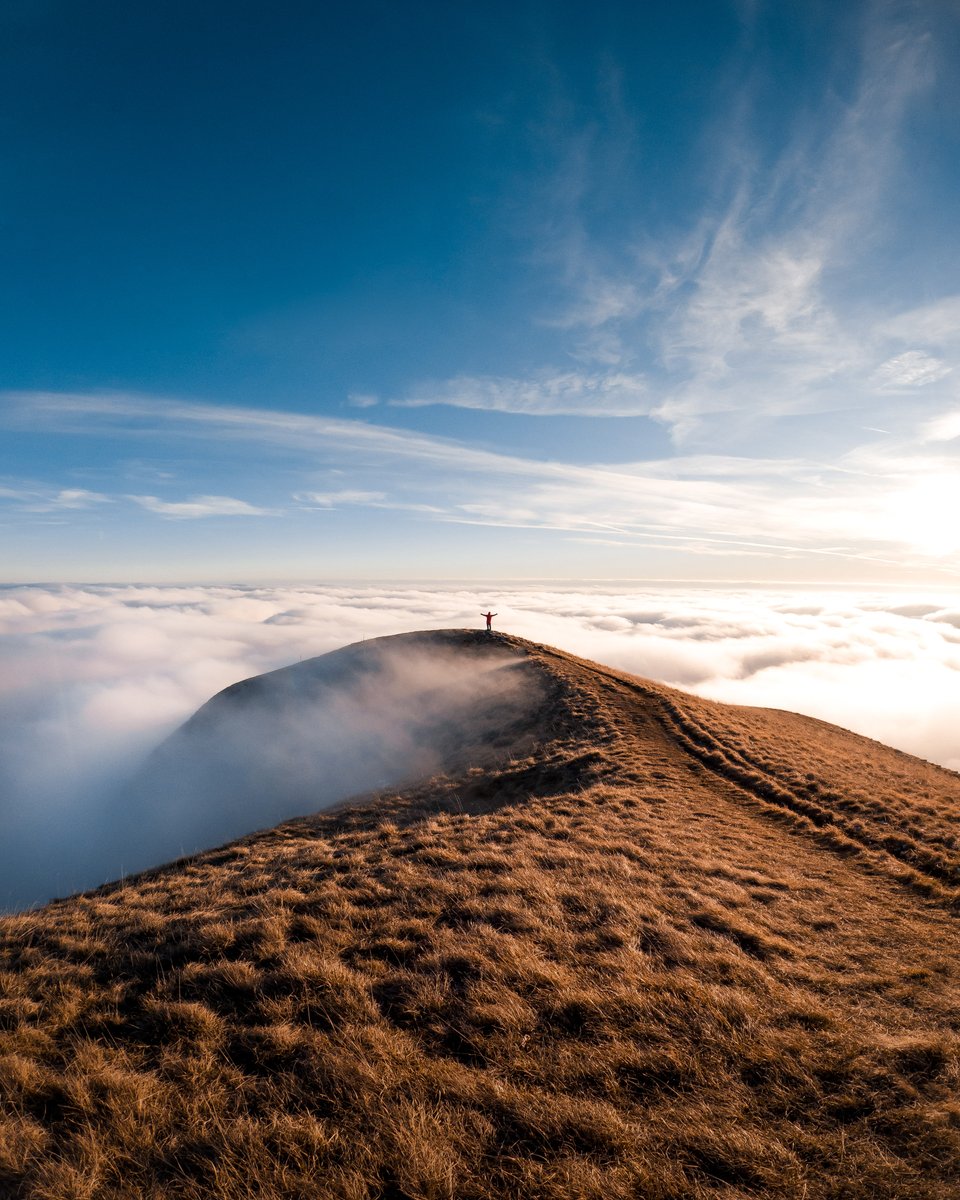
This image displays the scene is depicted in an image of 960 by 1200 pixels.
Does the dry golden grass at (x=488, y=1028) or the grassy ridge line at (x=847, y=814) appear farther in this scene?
the grassy ridge line at (x=847, y=814)

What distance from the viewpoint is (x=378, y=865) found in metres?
9.70

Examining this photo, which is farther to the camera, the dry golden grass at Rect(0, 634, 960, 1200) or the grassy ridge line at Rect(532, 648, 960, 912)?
the grassy ridge line at Rect(532, 648, 960, 912)

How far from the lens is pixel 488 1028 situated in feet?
16.5

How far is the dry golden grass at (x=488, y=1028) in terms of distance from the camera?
353cm

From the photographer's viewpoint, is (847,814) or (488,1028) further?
(847,814)

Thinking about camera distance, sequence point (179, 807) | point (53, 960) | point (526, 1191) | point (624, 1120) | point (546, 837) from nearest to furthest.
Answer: point (526, 1191), point (624, 1120), point (53, 960), point (546, 837), point (179, 807)

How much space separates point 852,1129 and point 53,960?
893 centimetres

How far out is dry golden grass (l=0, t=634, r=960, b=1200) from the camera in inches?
139

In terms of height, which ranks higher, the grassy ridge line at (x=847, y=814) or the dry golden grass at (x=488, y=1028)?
the dry golden grass at (x=488, y=1028)

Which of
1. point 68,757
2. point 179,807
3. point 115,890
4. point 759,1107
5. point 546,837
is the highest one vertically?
point 759,1107

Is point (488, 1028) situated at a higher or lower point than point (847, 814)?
higher

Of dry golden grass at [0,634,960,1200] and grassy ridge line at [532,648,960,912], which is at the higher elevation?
dry golden grass at [0,634,960,1200]

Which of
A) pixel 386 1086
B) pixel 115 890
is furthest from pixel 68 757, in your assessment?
pixel 386 1086

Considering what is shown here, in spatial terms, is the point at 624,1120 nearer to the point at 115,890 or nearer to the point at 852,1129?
the point at 852,1129
